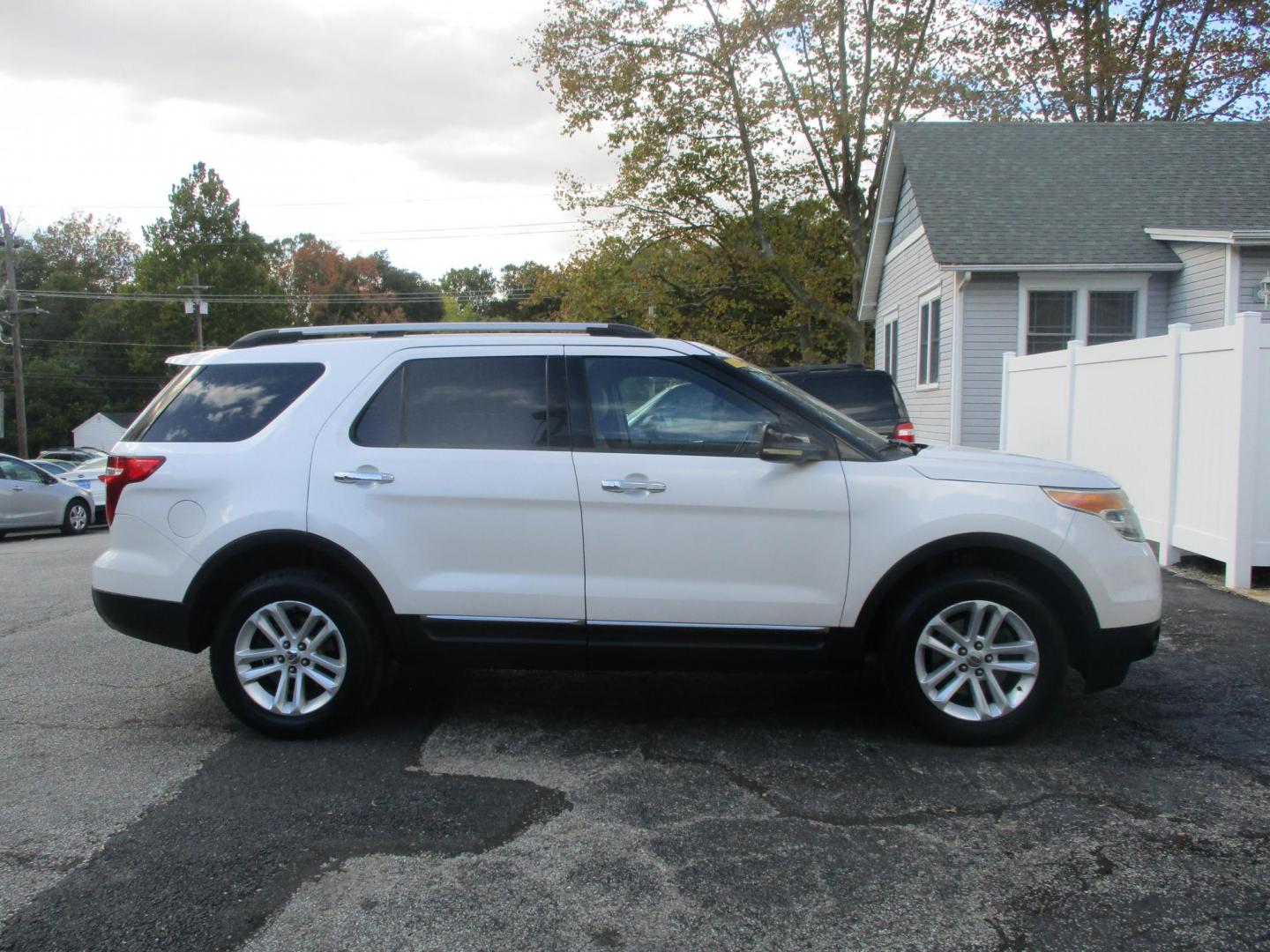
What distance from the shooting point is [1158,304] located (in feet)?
54.1

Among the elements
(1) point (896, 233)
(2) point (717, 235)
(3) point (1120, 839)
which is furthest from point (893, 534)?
(2) point (717, 235)

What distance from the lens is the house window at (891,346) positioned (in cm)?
2252

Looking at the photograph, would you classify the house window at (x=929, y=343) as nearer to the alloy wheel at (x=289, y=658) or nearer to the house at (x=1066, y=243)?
the house at (x=1066, y=243)

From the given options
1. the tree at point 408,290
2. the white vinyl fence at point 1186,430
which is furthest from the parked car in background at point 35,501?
the tree at point 408,290

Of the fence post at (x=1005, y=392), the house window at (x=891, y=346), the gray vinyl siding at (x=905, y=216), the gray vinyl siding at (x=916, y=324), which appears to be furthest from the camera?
the house window at (x=891, y=346)

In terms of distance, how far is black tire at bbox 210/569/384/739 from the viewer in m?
4.69

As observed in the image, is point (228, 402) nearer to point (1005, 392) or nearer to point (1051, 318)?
point (1005, 392)

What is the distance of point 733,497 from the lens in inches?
179

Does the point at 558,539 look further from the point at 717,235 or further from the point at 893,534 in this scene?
the point at 717,235

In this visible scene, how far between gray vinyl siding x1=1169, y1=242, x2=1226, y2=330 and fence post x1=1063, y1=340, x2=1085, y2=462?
16.0ft

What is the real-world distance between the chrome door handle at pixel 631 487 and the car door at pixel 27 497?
15.4 meters

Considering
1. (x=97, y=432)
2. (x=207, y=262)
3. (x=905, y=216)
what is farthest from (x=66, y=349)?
(x=905, y=216)

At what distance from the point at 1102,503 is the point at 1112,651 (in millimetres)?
642

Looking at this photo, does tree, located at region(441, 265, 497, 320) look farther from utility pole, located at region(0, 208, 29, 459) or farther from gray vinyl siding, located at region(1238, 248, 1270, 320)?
gray vinyl siding, located at region(1238, 248, 1270, 320)
